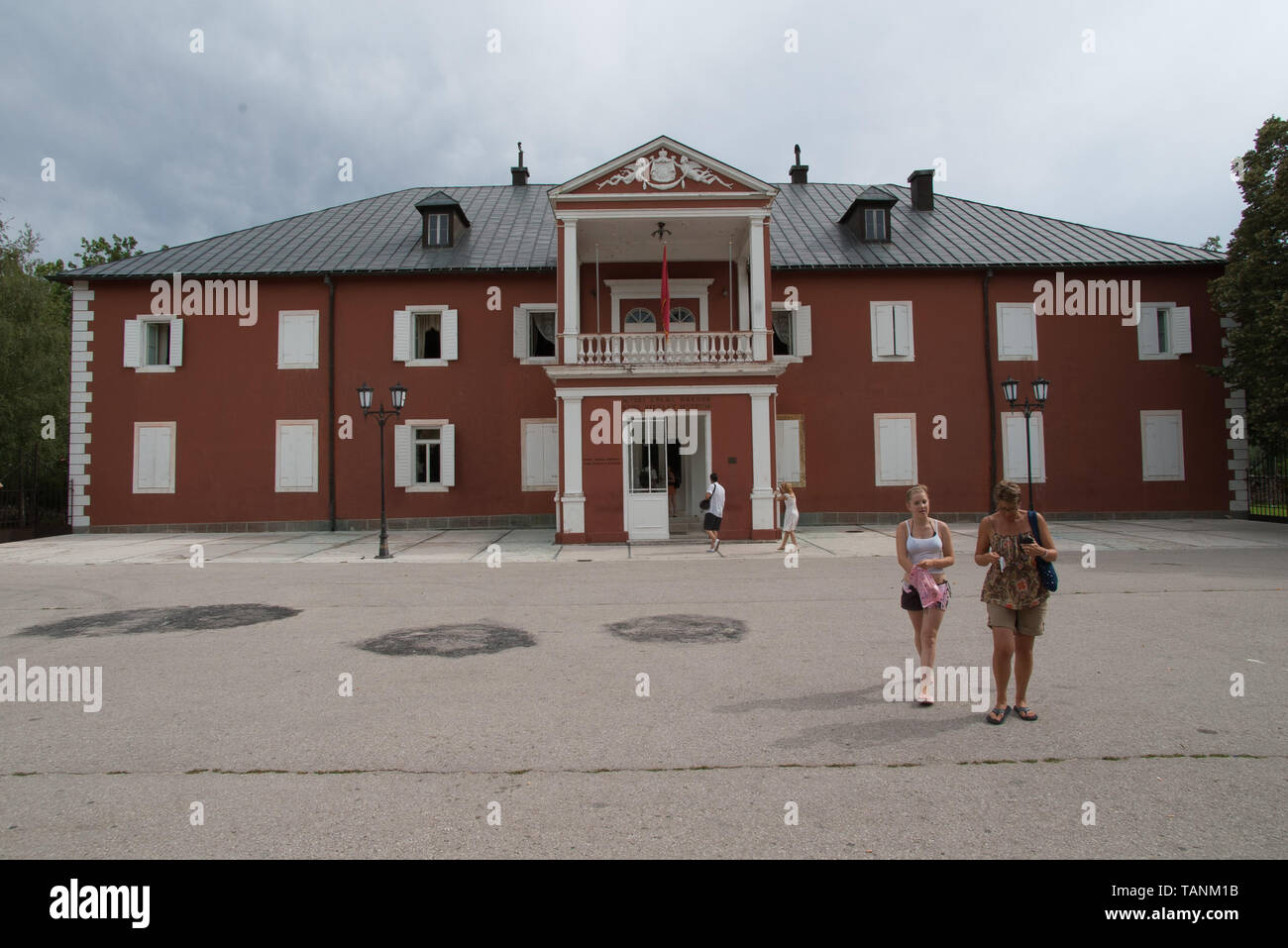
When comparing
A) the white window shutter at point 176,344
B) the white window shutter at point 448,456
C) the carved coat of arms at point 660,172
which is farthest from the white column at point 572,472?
the white window shutter at point 176,344

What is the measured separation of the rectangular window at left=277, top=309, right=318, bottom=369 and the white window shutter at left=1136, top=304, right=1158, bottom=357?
24.6 meters

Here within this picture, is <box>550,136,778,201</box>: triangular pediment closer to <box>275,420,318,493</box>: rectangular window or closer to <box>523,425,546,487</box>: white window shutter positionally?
<box>523,425,546,487</box>: white window shutter

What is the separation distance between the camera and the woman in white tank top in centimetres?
574

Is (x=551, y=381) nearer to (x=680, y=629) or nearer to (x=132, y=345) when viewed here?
(x=132, y=345)

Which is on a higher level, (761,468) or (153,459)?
(153,459)

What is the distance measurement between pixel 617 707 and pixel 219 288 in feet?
73.6

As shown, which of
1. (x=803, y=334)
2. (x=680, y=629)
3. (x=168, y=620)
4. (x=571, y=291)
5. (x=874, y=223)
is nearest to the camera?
(x=680, y=629)

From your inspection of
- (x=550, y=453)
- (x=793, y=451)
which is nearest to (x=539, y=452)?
(x=550, y=453)

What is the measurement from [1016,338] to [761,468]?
10.3 metres

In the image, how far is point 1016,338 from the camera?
76.2ft

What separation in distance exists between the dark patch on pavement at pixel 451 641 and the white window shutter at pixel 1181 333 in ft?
76.5

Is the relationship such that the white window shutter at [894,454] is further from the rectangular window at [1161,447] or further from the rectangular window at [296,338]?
the rectangular window at [296,338]

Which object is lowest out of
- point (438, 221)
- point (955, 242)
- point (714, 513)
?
point (714, 513)

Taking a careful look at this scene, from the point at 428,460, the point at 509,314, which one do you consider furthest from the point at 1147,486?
the point at 428,460
